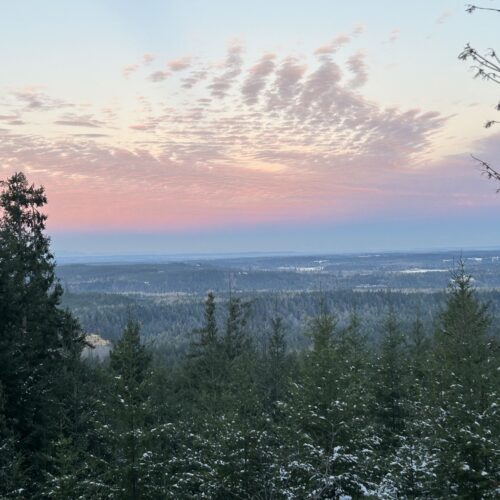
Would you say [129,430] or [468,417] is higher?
[468,417]

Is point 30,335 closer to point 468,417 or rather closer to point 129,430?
point 129,430

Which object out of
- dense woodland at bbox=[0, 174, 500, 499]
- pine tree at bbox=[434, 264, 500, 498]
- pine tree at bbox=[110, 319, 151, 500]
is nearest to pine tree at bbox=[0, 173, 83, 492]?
dense woodland at bbox=[0, 174, 500, 499]

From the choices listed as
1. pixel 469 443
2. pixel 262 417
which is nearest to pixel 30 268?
pixel 262 417

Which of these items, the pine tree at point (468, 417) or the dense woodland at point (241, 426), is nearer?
the pine tree at point (468, 417)

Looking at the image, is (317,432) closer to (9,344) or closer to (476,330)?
(476,330)

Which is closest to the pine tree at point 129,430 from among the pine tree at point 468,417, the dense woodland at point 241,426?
the dense woodland at point 241,426

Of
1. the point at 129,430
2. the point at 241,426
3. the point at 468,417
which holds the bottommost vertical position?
the point at 241,426

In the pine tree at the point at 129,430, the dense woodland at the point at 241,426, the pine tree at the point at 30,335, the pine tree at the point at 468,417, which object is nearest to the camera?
the pine tree at the point at 468,417

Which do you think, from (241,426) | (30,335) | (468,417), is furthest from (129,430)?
(468,417)

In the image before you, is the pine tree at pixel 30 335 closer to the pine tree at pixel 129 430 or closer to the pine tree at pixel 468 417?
the pine tree at pixel 129 430

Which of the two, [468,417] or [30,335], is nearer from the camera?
[468,417]

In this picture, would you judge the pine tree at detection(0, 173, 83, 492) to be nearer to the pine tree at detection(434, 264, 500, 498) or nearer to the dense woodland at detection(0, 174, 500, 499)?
the dense woodland at detection(0, 174, 500, 499)

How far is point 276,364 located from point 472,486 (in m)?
23.5

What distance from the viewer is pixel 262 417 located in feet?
58.6
